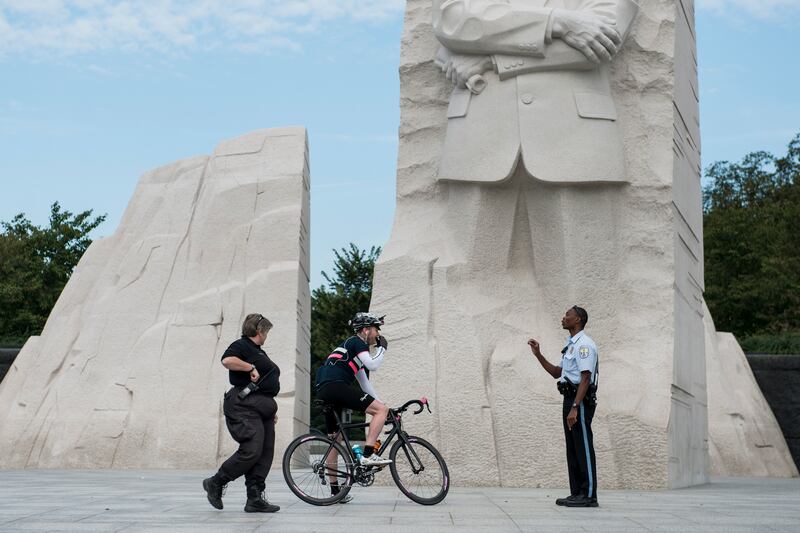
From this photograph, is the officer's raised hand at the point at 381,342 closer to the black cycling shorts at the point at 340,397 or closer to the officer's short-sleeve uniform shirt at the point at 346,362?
the officer's short-sleeve uniform shirt at the point at 346,362

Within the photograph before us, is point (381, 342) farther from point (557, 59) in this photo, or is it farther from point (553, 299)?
point (557, 59)

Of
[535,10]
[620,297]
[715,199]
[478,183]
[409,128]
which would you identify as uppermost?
[715,199]

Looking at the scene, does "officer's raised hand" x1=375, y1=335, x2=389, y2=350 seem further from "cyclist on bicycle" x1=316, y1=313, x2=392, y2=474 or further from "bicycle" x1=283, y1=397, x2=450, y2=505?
"bicycle" x1=283, y1=397, x2=450, y2=505

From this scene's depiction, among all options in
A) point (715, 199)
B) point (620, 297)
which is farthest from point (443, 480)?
point (715, 199)

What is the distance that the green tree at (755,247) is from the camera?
97.8ft

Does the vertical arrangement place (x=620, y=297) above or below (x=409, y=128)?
below

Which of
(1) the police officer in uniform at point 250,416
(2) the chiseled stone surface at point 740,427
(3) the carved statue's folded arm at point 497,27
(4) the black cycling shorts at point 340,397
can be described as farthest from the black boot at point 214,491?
(2) the chiseled stone surface at point 740,427

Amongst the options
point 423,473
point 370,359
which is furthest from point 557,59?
point 423,473

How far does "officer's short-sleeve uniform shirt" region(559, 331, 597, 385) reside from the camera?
24.1 ft

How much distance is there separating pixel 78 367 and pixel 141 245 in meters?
2.20

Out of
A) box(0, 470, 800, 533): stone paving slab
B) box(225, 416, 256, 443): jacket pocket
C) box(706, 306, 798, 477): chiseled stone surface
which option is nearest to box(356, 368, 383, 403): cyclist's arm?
box(0, 470, 800, 533): stone paving slab

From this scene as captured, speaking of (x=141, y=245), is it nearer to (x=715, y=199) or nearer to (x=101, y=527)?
(x=101, y=527)

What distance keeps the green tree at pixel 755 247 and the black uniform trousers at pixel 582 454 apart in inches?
860

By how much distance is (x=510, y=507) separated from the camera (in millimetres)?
7191
